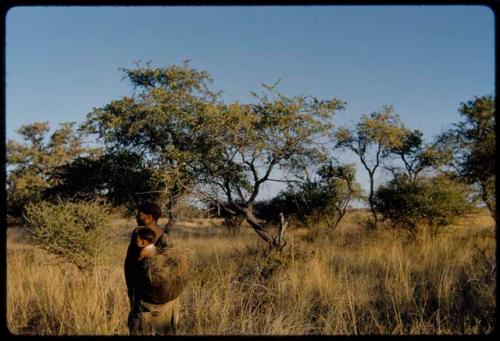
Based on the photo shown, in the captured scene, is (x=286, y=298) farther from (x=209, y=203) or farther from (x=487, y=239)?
(x=487, y=239)

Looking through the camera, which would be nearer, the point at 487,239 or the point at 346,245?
the point at 487,239

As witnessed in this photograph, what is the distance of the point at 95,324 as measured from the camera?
3.96 metres

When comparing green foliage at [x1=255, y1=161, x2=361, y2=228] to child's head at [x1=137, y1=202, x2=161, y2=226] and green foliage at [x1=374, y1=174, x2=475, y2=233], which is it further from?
child's head at [x1=137, y1=202, x2=161, y2=226]

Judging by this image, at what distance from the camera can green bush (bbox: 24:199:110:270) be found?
7.18 meters

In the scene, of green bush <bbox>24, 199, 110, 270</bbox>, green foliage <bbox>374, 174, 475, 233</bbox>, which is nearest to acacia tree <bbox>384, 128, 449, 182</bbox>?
green foliage <bbox>374, 174, 475, 233</bbox>

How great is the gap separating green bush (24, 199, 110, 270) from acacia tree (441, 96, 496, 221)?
6477mm

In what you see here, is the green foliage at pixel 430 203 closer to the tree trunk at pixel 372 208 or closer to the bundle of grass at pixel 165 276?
the tree trunk at pixel 372 208

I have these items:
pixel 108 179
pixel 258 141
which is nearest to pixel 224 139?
pixel 258 141

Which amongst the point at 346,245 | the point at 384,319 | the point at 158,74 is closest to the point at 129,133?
the point at 158,74

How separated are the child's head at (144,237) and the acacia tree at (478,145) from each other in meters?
4.82

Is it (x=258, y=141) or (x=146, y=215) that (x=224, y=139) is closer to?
(x=258, y=141)

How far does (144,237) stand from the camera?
2678 mm

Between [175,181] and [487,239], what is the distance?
8.41m

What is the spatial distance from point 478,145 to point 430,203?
15.1 feet
